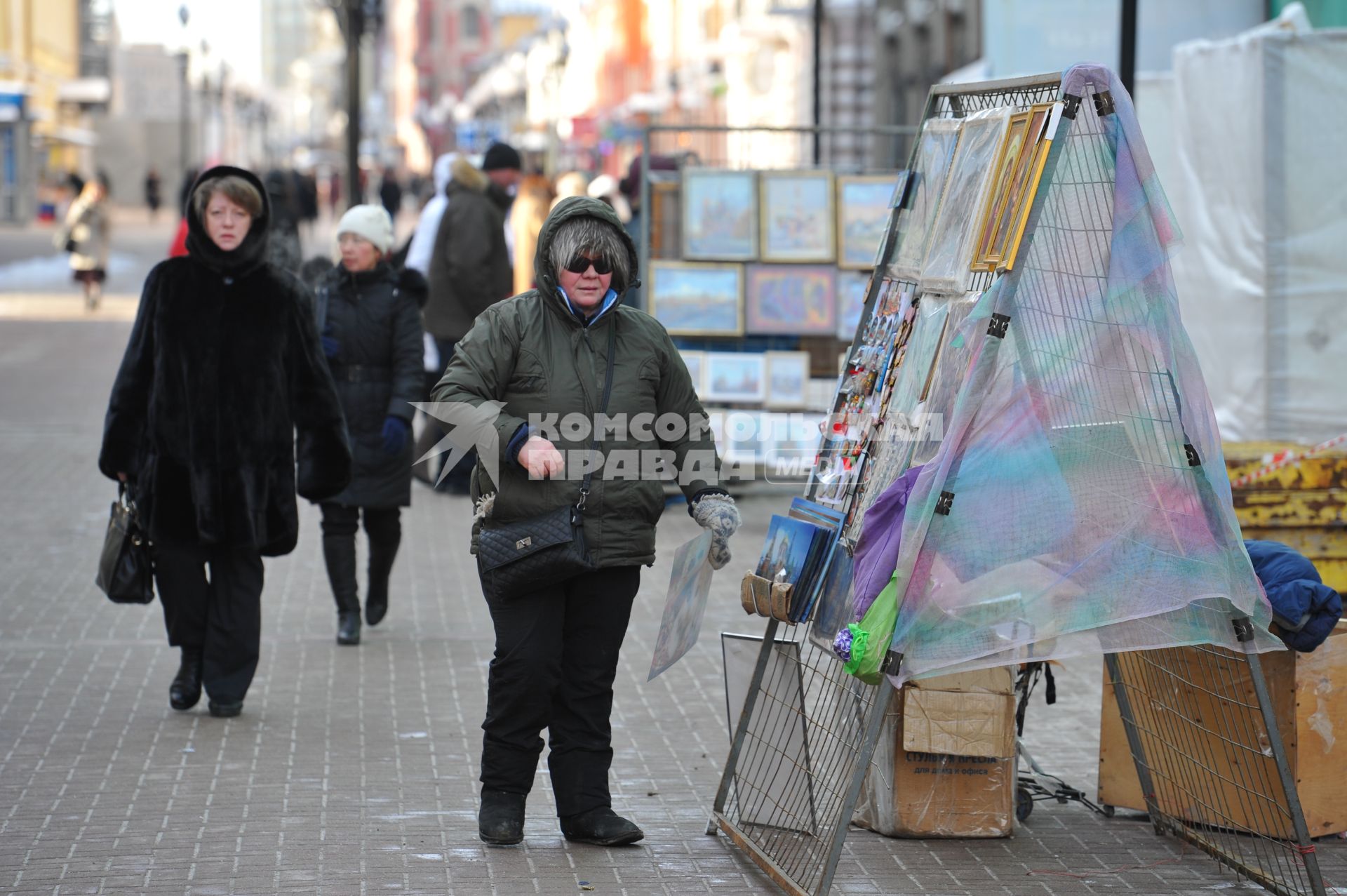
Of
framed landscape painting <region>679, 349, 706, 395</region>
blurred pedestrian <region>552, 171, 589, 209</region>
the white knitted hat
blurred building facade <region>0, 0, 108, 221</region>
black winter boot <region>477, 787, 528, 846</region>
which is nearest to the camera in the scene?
black winter boot <region>477, 787, 528, 846</region>

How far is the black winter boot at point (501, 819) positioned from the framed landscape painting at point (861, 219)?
6.32 metres

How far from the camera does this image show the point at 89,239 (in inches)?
929

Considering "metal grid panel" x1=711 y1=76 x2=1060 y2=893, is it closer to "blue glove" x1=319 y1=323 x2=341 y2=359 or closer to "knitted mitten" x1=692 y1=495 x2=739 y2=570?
"knitted mitten" x1=692 y1=495 x2=739 y2=570

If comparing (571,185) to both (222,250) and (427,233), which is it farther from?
(222,250)

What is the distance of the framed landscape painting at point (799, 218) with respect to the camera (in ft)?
35.4

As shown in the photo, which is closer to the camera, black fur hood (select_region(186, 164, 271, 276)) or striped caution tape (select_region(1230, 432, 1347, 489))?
black fur hood (select_region(186, 164, 271, 276))

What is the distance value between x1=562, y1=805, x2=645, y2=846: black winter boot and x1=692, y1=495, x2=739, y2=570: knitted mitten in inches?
30.9

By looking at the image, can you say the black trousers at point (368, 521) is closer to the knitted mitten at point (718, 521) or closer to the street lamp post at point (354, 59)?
the knitted mitten at point (718, 521)

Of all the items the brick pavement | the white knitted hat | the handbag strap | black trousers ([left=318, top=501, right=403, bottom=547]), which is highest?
the white knitted hat

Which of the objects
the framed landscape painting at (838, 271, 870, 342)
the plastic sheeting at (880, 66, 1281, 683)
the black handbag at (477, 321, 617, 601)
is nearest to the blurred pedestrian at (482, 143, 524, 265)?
the framed landscape painting at (838, 271, 870, 342)

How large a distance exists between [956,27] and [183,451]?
18.9 m

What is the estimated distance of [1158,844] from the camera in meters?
5.21

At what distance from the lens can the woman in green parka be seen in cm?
480

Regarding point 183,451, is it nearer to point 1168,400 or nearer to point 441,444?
point 441,444
